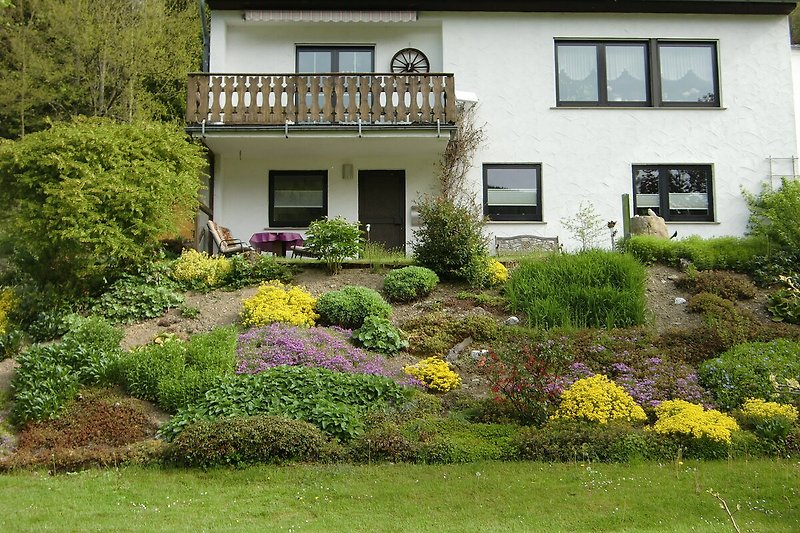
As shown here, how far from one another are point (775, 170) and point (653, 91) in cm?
346

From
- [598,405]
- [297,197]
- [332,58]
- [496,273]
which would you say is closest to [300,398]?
[598,405]

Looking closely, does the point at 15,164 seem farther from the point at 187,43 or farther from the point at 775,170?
the point at 775,170

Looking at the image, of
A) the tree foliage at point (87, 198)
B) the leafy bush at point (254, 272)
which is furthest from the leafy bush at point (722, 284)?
the tree foliage at point (87, 198)

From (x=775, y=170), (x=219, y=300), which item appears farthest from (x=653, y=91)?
(x=219, y=300)

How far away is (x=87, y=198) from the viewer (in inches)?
466

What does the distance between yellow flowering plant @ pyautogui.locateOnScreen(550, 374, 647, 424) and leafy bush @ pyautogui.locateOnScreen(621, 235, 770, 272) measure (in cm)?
598

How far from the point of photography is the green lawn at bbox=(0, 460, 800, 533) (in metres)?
6.15

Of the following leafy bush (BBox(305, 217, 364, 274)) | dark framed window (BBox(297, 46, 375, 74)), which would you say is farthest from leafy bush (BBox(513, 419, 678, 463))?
dark framed window (BBox(297, 46, 375, 74))

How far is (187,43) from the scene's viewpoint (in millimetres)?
22016

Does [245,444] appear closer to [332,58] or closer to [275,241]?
[275,241]

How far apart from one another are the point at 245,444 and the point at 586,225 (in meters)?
11.7

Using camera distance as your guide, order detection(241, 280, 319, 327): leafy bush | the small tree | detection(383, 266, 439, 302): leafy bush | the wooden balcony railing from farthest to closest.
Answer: the small tree
the wooden balcony railing
detection(383, 266, 439, 302): leafy bush
detection(241, 280, 319, 327): leafy bush

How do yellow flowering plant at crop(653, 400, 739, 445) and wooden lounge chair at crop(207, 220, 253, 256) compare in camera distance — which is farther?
wooden lounge chair at crop(207, 220, 253, 256)

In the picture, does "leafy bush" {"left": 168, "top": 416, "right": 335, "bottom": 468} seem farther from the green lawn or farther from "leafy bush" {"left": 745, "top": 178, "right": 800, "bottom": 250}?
"leafy bush" {"left": 745, "top": 178, "right": 800, "bottom": 250}
